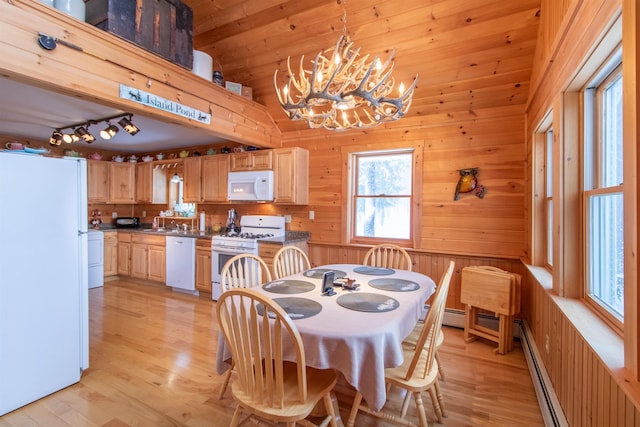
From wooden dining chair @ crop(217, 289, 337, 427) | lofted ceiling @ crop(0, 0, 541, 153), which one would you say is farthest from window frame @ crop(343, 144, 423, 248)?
wooden dining chair @ crop(217, 289, 337, 427)

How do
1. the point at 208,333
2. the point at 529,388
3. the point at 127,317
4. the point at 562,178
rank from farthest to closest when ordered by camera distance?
the point at 127,317, the point at 208,333, the point at 529,388, the point at 562,178

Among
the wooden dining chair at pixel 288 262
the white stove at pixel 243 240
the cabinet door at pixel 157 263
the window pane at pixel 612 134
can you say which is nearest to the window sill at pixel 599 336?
the window pane at pixel 612 134

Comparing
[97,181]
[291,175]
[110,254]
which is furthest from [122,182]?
[291,175]

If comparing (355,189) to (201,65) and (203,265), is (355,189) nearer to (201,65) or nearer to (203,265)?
(201,65)

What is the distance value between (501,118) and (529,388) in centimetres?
247

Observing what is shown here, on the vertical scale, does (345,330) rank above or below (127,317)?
above

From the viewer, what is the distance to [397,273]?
8.91 feet

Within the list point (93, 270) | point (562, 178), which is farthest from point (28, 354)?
point (562, 178)

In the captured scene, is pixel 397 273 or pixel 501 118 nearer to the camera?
pixel 397 273

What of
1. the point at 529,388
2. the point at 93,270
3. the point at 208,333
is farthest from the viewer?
the point at 93,270

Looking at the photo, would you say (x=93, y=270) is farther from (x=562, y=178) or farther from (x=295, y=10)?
(x=562, y=178)

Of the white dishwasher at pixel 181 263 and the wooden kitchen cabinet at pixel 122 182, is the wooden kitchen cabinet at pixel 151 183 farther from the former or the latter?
the white dishwasher at pixel 181 263

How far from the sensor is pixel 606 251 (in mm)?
1707

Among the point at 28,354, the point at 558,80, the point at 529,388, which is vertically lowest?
the point at 529,388
